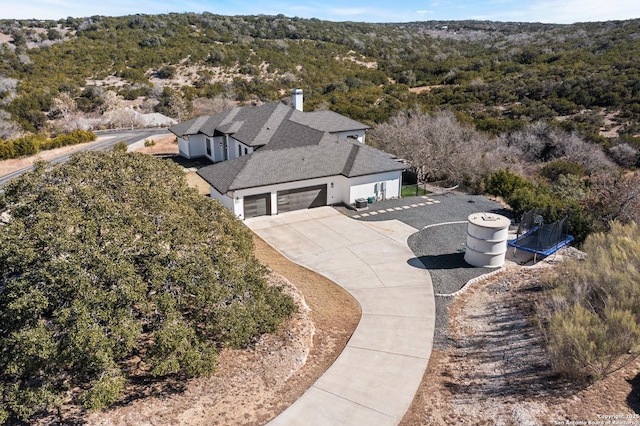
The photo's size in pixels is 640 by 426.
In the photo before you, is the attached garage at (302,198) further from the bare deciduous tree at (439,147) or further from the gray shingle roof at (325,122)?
the gray shingle roof at (325,122)

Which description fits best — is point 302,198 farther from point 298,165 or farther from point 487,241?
point 487,241

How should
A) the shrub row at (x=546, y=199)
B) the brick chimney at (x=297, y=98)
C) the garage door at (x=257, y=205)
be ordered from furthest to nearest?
the brick chimney at (x=297, y=98), the garage door at (x=257, y=205), the shrub row at (x=546, y=199)

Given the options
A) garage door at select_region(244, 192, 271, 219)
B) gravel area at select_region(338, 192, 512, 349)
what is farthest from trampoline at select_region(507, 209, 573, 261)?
garage door at select_region(244, 192, 271, 219)

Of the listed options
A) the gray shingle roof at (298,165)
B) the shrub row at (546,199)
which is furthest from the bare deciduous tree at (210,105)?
the shrub row at (546,199)

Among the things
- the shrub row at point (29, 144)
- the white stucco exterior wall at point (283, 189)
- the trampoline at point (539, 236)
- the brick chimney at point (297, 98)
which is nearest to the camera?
the trampoline at point (539, 236)

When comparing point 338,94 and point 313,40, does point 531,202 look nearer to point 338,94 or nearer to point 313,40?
point 338,94
